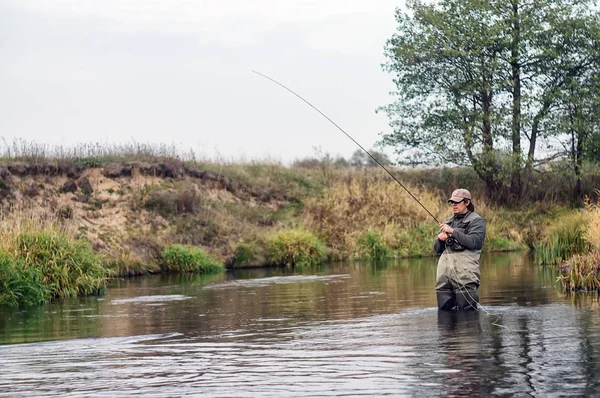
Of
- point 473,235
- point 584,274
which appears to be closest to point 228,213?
point 584,274

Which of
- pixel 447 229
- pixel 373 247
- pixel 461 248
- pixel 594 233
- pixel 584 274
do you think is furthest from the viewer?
pixel 373 247

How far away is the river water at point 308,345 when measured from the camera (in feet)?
28.9

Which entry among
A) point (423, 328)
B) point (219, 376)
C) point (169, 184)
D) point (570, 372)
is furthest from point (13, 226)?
point (169, 184)

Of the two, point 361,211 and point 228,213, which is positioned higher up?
point 228,213

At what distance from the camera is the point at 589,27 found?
45.4 meters

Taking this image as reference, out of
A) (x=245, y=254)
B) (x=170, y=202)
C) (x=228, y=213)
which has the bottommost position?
(x=245, y=254)

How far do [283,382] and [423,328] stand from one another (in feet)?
14.5

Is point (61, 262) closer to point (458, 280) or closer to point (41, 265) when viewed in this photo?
point (41, 265)

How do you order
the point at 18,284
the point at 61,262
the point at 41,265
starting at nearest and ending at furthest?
the point at 18,284 → the point at 41,265 → the point at 61,262

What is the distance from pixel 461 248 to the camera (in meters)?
13.7

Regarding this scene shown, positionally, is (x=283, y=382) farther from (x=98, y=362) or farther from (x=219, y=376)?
(x=98, y=362)

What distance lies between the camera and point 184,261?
32.7m

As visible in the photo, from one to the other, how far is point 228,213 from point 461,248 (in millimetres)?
26425

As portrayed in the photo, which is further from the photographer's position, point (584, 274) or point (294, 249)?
point (294, 249)
